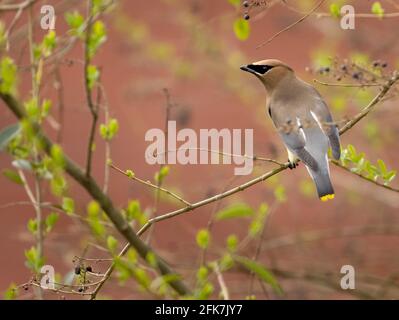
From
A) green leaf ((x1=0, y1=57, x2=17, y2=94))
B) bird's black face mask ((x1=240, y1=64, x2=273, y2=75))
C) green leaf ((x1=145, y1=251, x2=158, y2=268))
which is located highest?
bird's black face mask ((x1=240, y1=64, x2=273, y2=75))

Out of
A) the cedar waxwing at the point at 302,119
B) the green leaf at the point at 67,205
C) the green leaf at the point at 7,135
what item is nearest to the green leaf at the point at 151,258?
the green leaf at the point at 67,205

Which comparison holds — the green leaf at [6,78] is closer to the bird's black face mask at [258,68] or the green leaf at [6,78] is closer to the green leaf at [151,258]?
the green leaf at [151,258]

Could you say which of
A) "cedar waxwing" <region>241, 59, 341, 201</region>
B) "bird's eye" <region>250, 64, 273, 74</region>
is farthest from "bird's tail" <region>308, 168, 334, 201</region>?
"bird's eye" <region>250, 64, 273, 74</region>

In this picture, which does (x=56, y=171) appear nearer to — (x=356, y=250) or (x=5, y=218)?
(x=356, y=250)

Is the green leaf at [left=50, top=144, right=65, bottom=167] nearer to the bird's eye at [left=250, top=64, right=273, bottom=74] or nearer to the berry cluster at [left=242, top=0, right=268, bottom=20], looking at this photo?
the berry cluster at [left=242, top=0, right=268, bottom=20]

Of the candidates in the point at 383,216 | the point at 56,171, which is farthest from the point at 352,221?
the point at 56,171

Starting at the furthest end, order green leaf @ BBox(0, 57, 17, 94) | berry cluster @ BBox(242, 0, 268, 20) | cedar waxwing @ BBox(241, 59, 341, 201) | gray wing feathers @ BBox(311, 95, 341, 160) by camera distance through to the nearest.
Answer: cedar waxwing @ BBox(241, 59, 341, 201)
gray wing feathers @ BBox(311, 95, 341, 160)
berry cluster @ BBox(242, 0, 268, 20)
green leaf @ BBox(0, 57, 17, 94)

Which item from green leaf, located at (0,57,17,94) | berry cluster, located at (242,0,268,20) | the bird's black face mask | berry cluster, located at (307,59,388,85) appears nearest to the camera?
green leaf, located at (0,57,17,94)

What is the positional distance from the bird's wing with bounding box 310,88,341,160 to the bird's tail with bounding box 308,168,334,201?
5.6 inches

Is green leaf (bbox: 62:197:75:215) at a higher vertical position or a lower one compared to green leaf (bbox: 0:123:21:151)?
lower

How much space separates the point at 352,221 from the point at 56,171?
5.15m

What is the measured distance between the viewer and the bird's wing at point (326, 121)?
10.0 ft

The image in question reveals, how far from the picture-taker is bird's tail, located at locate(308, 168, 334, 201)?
312cm
